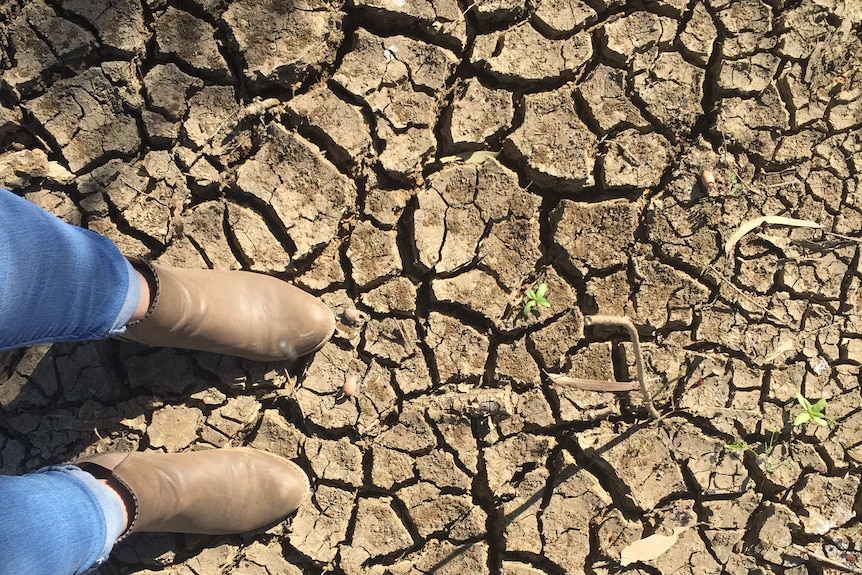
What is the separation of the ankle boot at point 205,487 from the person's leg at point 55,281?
50 cm

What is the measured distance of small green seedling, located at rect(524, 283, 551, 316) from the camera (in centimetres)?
235

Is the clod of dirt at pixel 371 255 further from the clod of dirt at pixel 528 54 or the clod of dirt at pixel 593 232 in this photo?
the clod of dirt at pixel 528 54

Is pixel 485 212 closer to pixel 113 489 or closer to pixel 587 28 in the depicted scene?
pixel 587 28

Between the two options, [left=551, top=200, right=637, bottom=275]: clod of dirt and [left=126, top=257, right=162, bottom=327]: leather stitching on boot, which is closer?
[left=126, top=257, right=162, bottom=327]: leather stitching on boot

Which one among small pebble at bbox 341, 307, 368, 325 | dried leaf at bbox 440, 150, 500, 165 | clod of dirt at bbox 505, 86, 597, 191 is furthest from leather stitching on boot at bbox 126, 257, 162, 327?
clod of dirt at bbox 505, 86, 597, 191

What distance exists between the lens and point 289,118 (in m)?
2.31

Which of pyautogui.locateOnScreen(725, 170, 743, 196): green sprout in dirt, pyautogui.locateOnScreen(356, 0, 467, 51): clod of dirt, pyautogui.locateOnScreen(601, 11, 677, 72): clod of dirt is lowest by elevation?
pyautogui.locateOnScreen(356, 0, 467, 51): clod of dirt

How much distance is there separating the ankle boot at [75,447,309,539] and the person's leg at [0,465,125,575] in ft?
0.25

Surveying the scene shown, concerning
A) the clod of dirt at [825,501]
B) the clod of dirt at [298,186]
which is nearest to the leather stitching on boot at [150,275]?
the clod of dirt at [298,186]

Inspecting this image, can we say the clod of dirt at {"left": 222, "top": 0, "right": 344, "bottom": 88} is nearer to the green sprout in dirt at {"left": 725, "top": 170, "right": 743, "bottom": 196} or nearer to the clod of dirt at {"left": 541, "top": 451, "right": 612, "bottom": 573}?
the green sprout in dirt at {"left": 725, "top": 170, "right": 743, "bottom": 196}

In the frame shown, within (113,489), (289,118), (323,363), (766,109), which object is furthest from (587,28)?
(113,489)

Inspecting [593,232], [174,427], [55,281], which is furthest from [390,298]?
[55,281]

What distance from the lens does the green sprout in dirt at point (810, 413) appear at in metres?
2.35

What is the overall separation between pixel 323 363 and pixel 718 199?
158cm
